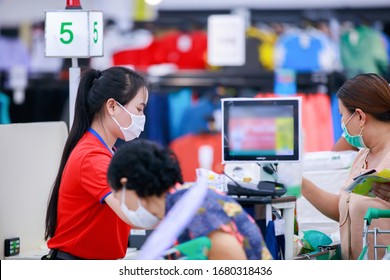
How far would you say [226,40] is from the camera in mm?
7543

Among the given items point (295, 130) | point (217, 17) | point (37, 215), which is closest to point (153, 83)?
point (217, 17)

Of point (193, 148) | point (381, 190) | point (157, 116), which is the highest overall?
point (157, 116)

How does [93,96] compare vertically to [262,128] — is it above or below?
above

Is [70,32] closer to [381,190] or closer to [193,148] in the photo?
[381,190]

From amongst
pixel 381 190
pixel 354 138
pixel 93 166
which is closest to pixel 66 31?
pixel 93 166

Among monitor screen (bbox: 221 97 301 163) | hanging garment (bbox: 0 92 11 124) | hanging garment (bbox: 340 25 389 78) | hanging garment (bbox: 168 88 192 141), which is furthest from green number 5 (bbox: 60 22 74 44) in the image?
hanging garment (bbox: 340 25 389 78)

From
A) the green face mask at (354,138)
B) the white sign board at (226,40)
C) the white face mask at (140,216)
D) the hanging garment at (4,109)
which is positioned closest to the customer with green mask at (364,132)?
the green face mask at (354,138)

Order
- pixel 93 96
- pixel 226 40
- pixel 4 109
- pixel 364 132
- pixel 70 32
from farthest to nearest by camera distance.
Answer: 1. pixel 4 109
2. pixel 226 40
3. pixel 70 32
4. pixel 364 132
5. pixel 93 96

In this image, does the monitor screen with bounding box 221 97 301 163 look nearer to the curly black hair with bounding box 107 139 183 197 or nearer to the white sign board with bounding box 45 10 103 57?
the white sign board with bounding box 45 10 103 57

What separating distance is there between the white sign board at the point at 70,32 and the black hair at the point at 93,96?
2.48 feet

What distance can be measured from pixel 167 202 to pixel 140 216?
0.42 ft

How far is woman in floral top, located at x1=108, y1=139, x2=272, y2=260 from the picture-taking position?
7.71 ft

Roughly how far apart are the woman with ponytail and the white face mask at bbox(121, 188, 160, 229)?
1.72ft
